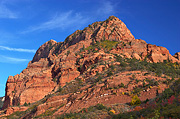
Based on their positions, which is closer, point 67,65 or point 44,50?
point 67,65

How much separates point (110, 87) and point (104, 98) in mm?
3645

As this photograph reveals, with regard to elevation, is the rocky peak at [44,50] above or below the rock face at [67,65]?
above

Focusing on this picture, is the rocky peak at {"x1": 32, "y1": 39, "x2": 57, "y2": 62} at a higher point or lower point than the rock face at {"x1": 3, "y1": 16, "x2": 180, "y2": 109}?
higher

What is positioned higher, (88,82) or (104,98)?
(88,82)

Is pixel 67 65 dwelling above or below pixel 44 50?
below

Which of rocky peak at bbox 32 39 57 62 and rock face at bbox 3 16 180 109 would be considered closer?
rock face at bbox 3 16 180 109

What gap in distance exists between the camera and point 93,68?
197ft

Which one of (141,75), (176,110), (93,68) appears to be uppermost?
(93,68)

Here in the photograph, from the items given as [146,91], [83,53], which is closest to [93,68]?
[83,53]

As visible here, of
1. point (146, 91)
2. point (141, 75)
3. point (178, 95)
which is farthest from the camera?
point (141, 75)

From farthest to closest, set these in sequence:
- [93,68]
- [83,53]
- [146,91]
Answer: [83,53] < [93,68] < [146,91]

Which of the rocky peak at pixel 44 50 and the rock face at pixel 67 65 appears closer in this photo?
the rock face at pixel 67 65

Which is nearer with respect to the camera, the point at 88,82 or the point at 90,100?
the point at 90,100

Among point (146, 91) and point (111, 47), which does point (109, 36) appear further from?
point (146, 91)
